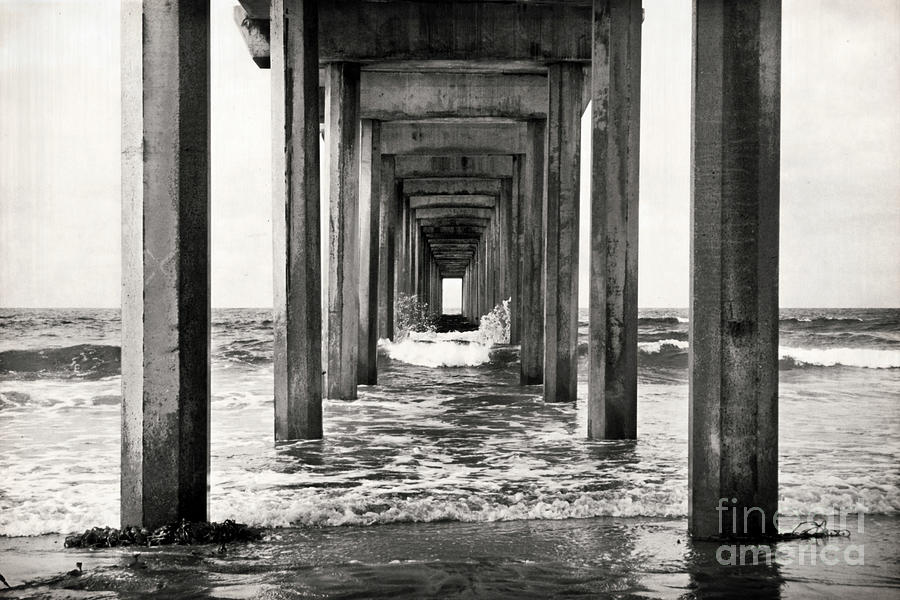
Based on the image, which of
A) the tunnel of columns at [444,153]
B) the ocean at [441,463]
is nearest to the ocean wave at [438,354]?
the tunnel of columns at [444,153]

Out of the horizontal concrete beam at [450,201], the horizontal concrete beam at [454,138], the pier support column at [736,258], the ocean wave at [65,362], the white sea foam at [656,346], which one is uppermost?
the horizontal concrete beam at [454,138]

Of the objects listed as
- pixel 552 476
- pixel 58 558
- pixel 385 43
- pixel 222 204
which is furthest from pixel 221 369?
pixel 58 558

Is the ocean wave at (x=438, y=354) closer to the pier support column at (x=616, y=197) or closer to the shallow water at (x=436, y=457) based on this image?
the shallow water at (x=436, y=457)

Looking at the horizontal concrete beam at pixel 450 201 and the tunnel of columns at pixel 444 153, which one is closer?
the tunnel of columns at pixel 444 153

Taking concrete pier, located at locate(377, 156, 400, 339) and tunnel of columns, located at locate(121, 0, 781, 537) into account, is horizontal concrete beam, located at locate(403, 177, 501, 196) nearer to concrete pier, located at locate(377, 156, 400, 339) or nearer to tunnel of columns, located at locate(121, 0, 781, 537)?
concrete pier, located at locate(377, 156, 400, 339)

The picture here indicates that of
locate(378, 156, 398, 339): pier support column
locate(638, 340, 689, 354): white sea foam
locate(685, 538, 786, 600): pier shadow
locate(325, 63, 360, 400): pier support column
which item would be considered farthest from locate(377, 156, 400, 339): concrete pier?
locate(685, 538, 786, 600): pier shadow

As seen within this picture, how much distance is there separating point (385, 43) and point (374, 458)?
6.17 meters

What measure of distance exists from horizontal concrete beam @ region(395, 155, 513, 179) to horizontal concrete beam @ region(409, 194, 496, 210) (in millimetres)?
5537

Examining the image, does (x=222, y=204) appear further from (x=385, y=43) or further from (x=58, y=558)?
(x=58, y=558)

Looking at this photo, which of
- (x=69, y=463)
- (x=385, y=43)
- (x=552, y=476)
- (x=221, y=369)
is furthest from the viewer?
(x=221, y=369)

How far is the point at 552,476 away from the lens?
699 centimetres

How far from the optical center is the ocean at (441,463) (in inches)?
219

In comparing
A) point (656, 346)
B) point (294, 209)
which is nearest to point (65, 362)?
point (656, 346)

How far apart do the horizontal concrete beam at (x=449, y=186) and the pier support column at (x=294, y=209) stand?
636 inches
